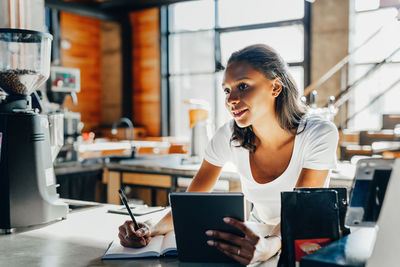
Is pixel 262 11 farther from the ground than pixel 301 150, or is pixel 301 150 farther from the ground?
pixel 262 11

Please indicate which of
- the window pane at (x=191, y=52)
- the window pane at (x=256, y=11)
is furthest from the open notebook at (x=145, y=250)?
the window pane at (x=191, y=52)

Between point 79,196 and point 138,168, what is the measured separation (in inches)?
22.7

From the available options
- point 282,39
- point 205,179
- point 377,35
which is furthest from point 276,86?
point 282,39

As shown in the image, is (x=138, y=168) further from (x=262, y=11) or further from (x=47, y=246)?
(x=262, y=11)

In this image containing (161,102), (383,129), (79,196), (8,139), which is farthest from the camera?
(161,102)

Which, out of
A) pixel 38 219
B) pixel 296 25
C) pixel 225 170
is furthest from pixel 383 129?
pixel 38 219

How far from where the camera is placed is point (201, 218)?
1.07 metres

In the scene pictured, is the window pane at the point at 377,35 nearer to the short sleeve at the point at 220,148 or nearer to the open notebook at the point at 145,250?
the short sleeve at the point at 220,148

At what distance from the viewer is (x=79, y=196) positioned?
3395 mm

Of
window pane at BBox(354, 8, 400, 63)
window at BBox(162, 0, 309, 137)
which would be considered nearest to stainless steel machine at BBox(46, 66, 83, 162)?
window at BBox(162, 0, 309, 137)

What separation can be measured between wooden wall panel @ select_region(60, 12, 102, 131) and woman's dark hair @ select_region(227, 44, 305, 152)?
713 centimetres

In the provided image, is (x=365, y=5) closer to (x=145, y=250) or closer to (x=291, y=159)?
(x=291, y=159)

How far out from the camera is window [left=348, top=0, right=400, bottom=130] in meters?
6.32

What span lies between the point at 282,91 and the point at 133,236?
77 cm
